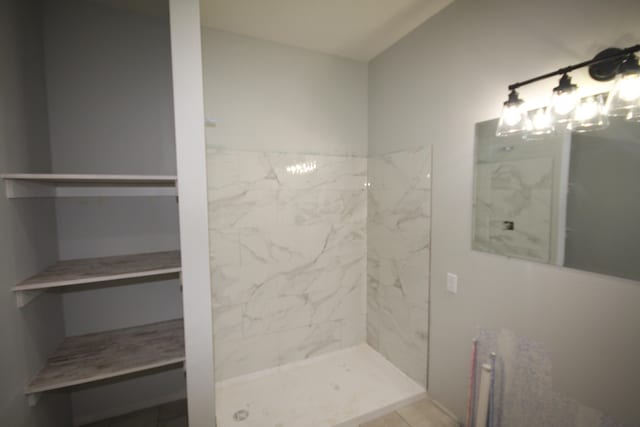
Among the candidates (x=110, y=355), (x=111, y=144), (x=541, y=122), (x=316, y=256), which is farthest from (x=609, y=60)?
(x=110, y=355)

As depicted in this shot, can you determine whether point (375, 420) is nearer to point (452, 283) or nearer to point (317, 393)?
point (317, 393)

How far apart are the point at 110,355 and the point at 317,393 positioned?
1.40 m

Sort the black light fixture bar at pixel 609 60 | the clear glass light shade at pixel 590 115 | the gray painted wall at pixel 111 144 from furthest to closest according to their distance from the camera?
1. the gray painted wall at pixel 111 144
2. the clear glass light shade at pixel 590 115
3. the black light fixture bar at pixel 609 60

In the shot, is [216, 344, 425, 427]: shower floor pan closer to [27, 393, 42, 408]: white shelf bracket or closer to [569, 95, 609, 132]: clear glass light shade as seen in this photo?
[27, 393, 42, 408]: white shelf bracket

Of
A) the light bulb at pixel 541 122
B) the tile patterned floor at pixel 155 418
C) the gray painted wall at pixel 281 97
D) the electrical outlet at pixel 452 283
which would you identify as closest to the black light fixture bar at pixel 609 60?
the light bulb at pixel 541 122

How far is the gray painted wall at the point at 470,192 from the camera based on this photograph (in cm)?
114

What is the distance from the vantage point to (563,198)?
128 centimetres

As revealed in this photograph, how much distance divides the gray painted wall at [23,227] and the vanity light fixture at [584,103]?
95.0 inches

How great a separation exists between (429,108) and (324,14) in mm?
969

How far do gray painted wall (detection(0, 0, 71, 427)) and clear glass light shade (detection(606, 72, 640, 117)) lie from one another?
2560 millimetres

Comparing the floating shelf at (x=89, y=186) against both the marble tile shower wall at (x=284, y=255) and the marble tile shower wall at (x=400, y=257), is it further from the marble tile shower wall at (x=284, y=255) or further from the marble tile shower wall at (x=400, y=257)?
the marble tile shower wall at (x=400, y=257)

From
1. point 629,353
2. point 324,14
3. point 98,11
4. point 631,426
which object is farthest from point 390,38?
point 631,426

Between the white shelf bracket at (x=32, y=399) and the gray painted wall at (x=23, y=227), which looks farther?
the white shelf bracket at (x=32, y=399)

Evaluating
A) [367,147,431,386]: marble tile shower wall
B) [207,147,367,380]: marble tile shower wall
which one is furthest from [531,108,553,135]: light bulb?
[207,147,367,380]: marble tile shower wall
